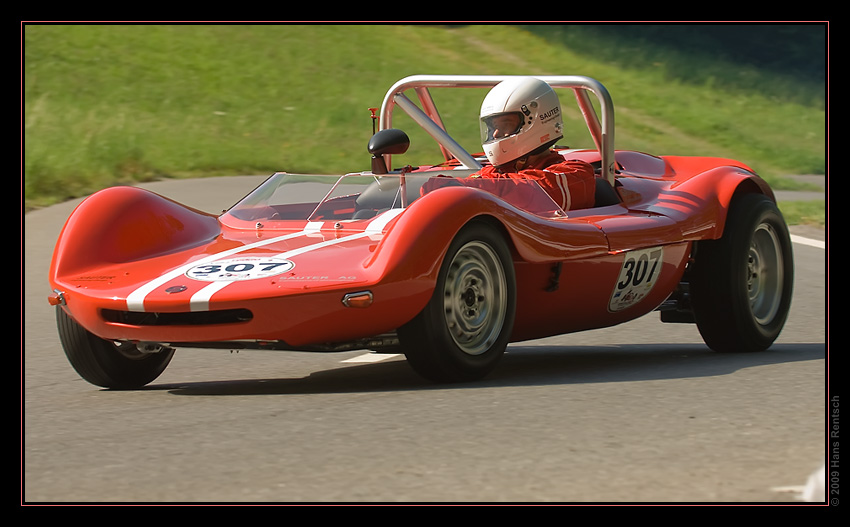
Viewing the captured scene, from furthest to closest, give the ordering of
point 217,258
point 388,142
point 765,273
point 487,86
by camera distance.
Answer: point 765,273, point 487,86, point 388,142, point 217,258

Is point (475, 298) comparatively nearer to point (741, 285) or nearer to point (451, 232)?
point (451, 232)

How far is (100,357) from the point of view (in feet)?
21.8

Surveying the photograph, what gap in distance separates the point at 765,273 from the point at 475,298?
278cm

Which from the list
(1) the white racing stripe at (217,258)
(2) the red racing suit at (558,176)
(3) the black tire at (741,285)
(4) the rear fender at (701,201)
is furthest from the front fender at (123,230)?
(3) the black tire at (741,285)

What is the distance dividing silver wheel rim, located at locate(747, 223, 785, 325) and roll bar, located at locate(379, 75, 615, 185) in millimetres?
1016

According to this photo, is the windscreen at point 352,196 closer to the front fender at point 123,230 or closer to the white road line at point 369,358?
the front fender at point 123,230

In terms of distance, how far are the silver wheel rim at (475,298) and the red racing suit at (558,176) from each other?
1.06 meters

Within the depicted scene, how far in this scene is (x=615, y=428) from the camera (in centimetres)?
512

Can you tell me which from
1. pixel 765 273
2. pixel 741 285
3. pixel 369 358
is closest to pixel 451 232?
pixel 369 358

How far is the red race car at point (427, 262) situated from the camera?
A: 19.6 feet

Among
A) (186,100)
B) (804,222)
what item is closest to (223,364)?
(804,222)

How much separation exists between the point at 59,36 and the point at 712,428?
25.0 metres

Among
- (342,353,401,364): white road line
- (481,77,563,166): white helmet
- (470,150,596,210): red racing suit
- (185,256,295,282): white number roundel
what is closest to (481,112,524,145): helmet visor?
(481,77,563,166): white helmet

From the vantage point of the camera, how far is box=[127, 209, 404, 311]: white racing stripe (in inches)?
233
